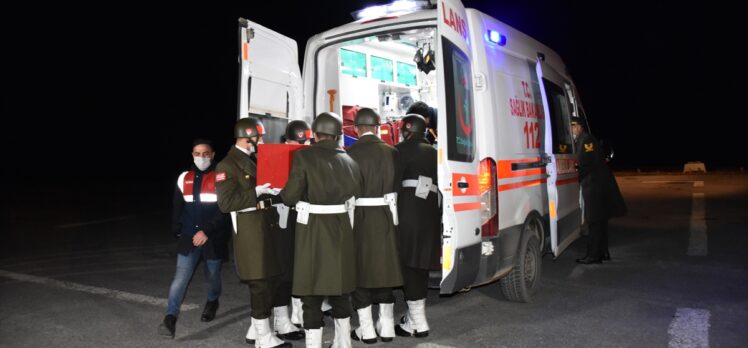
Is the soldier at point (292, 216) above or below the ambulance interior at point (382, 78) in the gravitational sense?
below

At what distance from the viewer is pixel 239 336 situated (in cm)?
514

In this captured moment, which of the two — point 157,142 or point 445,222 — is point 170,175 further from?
point 445,222

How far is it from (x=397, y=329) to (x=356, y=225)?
1.04m

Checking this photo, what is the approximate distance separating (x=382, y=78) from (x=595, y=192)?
325 cm

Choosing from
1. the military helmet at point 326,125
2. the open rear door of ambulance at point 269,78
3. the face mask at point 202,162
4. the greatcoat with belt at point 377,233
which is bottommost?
the greatcoat with belt at point 377,233

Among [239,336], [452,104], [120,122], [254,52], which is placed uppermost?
[120,122]

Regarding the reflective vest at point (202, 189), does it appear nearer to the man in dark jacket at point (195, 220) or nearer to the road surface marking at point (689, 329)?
the man in dark jacket at point (195, 220)

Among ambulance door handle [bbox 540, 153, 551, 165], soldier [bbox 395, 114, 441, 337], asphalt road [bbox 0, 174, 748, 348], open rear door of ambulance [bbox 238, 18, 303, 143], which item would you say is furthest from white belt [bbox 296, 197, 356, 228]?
ambulance door handle [bbox 540, 153, 551, 165]

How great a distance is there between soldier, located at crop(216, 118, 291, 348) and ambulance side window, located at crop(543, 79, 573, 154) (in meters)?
3.42

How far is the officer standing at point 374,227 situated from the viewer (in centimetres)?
476

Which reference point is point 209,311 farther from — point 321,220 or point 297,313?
point 321,220

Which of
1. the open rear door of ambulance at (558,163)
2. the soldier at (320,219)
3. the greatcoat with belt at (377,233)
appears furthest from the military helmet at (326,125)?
the open rear door of ambulance at (558,163)

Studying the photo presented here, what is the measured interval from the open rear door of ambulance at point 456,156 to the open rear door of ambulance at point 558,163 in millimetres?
1595

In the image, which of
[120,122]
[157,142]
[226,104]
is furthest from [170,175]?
[226,104]
